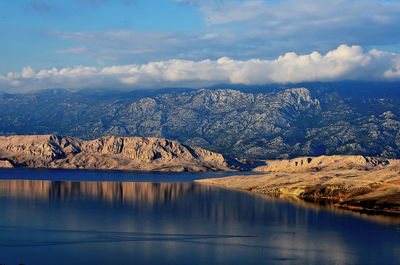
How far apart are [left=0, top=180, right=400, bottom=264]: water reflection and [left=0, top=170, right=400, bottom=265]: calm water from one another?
0.57ft

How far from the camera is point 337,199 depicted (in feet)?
625

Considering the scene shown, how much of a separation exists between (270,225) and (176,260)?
46.6 metres

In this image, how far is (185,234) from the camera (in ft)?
367

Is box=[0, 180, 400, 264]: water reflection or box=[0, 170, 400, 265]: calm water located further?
box=[0, 180, 400, 264]: water reflection

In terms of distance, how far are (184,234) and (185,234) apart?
0.23 metres

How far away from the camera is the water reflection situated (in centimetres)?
9094

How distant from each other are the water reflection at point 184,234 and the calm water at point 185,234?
17 centimetres

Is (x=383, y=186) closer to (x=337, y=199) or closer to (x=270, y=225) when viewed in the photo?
(x=337, y=199)

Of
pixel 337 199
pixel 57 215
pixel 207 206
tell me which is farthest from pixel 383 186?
pixel 57 215

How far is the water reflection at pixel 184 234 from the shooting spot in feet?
298

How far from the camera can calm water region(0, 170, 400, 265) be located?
90.8m

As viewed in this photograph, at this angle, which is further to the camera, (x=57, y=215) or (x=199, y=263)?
(x=57, y=215)

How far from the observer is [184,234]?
11188 centimetres

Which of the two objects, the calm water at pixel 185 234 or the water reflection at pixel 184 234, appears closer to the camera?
the calm water at pixel 185 234
